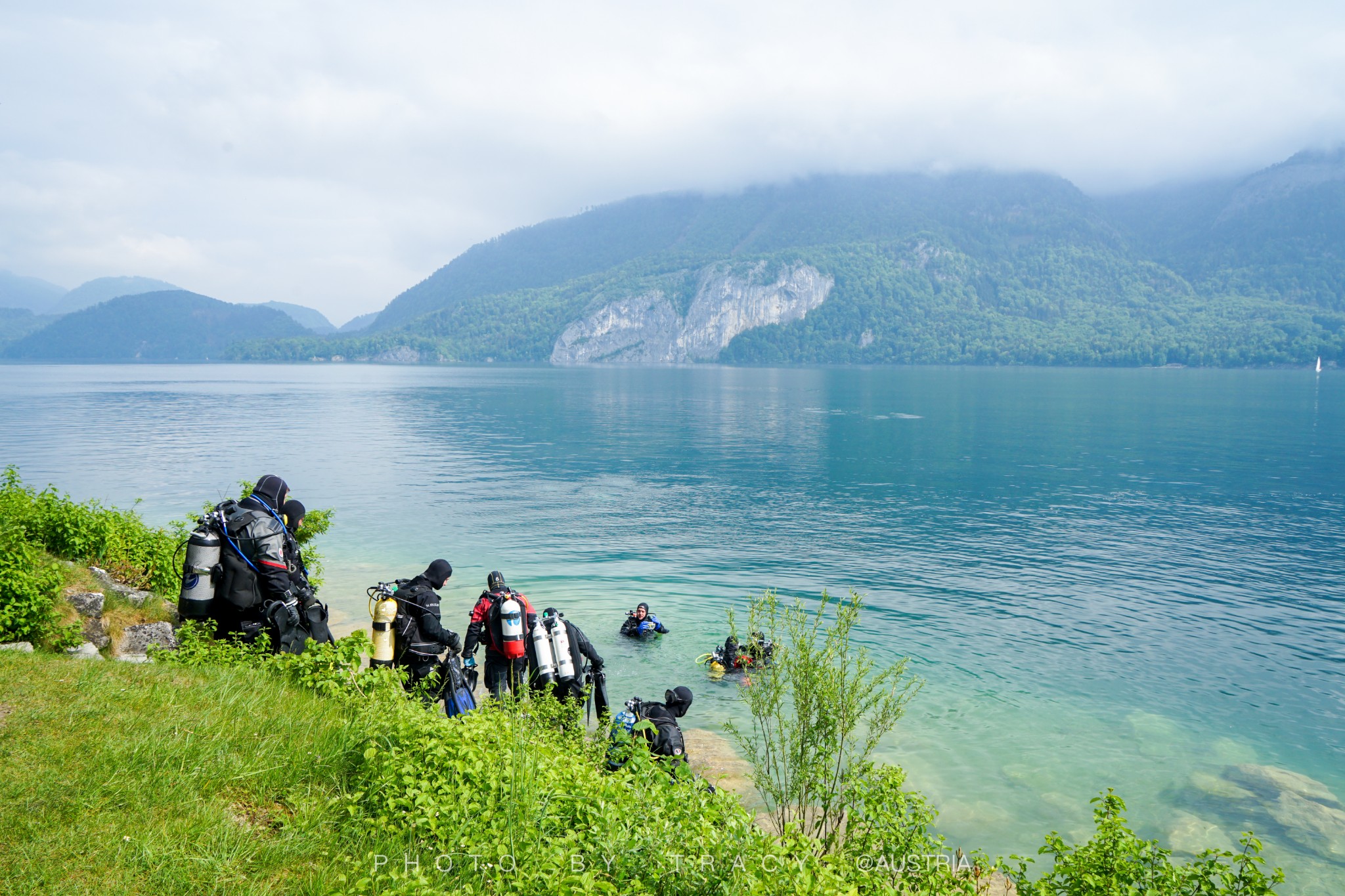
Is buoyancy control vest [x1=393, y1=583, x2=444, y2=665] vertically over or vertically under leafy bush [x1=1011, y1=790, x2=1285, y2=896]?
over

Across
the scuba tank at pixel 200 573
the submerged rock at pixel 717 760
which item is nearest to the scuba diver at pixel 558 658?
the submerged rock at pixel 717 760

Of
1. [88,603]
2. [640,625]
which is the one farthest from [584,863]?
[640,625]

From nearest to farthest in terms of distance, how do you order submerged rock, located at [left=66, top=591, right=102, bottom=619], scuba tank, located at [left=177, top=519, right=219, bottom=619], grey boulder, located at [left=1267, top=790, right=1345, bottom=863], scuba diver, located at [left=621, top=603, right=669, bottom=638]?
scuba tank, located at [left=177, top=519, right=219, bottom=619] → grey boulder, located at [left=1267, top=790, right=1345, bottom=863] → submerged rock, located at [left=66, top=591, right=102, bottom=619] → scuba diver, located at [left=621, top=603, right=669, bottom=638]

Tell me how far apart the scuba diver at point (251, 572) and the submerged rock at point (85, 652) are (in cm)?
136

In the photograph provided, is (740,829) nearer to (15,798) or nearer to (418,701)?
(418,701)

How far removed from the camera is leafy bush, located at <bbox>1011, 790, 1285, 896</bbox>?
18.8 ft

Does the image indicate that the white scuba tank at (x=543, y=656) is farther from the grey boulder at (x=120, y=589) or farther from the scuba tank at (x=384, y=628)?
the grey boulder at (x=120, y=589)

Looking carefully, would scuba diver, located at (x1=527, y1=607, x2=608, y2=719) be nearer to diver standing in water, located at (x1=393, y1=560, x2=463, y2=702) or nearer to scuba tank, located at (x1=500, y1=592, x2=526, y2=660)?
scuba tank, located at (x1=500, y1=592, x2=526, y2=660)

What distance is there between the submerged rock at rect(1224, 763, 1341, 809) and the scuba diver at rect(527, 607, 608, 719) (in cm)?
1041

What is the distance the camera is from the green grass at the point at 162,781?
195 inches

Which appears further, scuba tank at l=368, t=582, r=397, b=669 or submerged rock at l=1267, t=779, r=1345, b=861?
submerged rock at l=1267, t=779, r=1345, b=861

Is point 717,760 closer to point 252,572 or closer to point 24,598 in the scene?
point 252,572

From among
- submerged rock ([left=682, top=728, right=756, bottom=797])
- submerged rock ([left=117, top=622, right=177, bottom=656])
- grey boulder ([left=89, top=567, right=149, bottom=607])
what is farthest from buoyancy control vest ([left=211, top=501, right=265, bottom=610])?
submerged rock ([left=682, top=728, right=756, bottom=797])

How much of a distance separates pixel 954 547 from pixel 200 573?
23.3 meters
